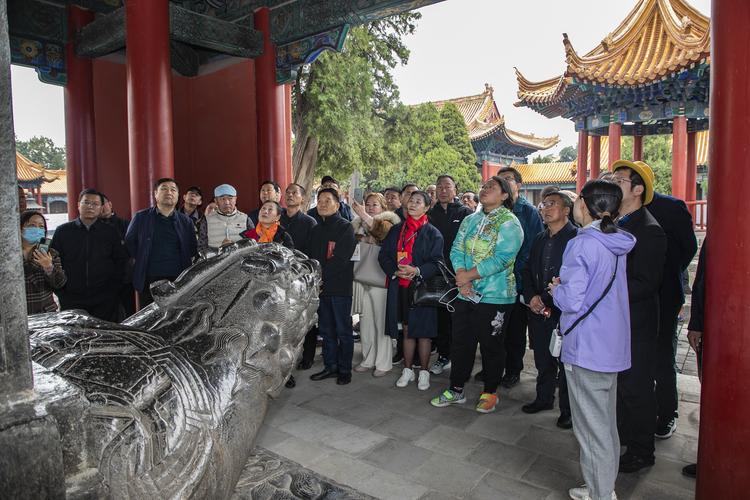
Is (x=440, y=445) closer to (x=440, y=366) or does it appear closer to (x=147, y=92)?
(x=440, y=366)

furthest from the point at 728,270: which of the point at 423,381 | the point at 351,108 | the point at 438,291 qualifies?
the point at 351,108

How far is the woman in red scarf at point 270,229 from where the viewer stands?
148 inches

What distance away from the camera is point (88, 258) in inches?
149

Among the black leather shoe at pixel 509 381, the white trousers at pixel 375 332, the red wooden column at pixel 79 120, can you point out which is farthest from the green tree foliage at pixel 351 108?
the black leather shoe at pixel 509 381

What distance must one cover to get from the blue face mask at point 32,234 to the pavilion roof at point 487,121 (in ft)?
64.7

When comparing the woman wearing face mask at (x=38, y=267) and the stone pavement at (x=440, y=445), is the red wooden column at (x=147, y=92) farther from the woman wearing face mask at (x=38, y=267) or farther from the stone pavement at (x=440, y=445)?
the stone pavement at (x=440, y=445)

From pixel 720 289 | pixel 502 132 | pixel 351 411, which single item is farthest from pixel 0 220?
pixel 502 132

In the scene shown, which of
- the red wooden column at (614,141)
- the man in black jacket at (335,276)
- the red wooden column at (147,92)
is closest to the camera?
the man in black jacket at (335,276)

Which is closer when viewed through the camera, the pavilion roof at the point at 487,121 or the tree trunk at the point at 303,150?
the tree trunk at the point at 303,150

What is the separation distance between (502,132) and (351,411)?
802 inches

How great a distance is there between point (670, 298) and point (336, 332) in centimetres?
244

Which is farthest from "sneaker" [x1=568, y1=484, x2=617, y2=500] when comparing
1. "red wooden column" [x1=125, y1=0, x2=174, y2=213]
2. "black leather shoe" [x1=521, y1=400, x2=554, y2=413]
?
"red wooden column" [x1=125, y1=0, x2=174, y2=213]

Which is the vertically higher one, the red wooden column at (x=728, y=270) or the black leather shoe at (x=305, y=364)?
the red wooden column at (x=728, y=270)

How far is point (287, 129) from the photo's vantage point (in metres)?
6.70
